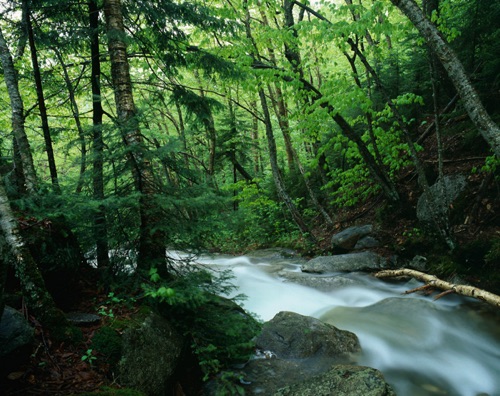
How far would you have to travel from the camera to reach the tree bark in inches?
187

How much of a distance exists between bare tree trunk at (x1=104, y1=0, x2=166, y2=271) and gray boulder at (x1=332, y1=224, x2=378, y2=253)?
7.07 m

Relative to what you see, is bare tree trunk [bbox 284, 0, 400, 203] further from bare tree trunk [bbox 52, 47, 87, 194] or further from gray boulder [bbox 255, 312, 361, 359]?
bare tree trunk [bbox 52, 47, 87, 194]

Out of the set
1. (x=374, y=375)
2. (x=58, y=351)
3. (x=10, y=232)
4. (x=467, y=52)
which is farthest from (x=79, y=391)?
(x=467, y=52)

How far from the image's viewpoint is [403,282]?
24.6 feet

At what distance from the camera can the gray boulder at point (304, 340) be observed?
477cm

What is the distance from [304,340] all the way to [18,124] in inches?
227

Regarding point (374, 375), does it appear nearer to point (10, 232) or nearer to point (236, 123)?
point (10, 232)

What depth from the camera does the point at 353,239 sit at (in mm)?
9727

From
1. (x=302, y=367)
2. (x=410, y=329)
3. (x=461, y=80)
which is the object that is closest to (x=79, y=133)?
(x=302, y=367)

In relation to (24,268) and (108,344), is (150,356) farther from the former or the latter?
(24,268)

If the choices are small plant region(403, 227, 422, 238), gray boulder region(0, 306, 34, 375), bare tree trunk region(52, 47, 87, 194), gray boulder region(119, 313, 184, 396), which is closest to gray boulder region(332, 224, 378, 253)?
small plant region(403, 227, 422, 238)

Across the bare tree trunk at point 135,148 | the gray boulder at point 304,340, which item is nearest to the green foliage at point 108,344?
the bare tree trunk at point 135,148

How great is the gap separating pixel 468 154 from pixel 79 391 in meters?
9.72

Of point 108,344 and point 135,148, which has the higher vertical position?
point 135,148
